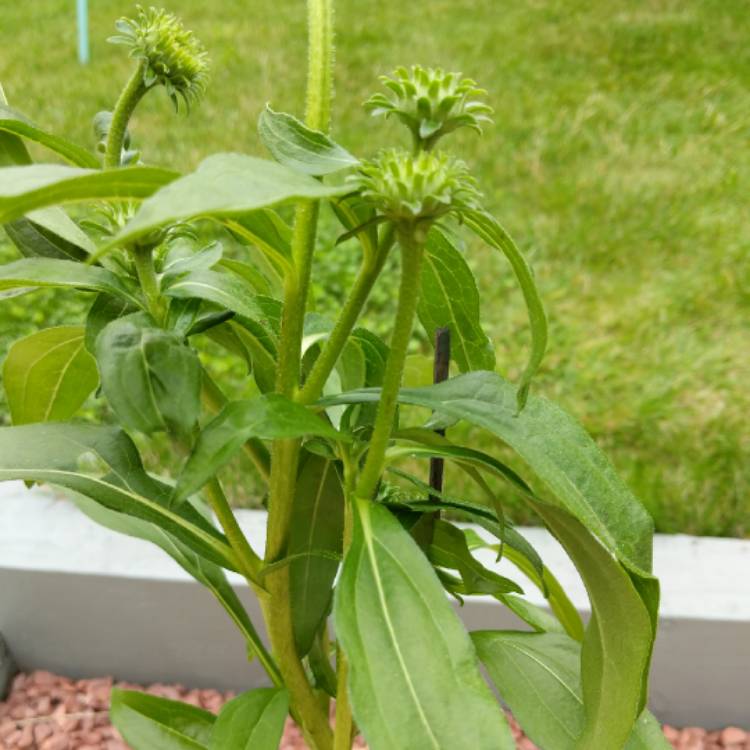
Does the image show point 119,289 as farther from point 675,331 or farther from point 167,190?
point 675,331

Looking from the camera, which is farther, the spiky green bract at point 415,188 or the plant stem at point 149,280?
the plant stem at point 149,280

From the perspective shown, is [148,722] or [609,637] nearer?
[609,637]

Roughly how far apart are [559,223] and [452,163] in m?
1.76

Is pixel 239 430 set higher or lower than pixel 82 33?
lower

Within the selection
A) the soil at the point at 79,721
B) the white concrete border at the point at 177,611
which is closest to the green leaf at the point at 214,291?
the white concrete border at the point at 177,611

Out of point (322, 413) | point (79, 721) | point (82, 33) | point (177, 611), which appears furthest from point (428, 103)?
point (82, 33)

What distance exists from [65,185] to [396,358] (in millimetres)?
210

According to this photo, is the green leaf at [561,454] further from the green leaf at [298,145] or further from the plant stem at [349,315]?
the green leaf at [298,145]

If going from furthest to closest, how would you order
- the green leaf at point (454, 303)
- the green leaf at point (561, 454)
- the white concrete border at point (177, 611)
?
the white concrete border at point (177, 611) → the green leaf at point (454, 303) → the green leaf at point (561, 454)

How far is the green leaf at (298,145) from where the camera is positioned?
0.54m

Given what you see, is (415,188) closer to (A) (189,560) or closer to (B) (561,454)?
(B) (561,454)

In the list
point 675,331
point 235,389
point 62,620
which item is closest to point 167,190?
point 62,620

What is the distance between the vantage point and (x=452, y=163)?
0.53 metres

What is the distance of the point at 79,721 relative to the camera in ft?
4.27
